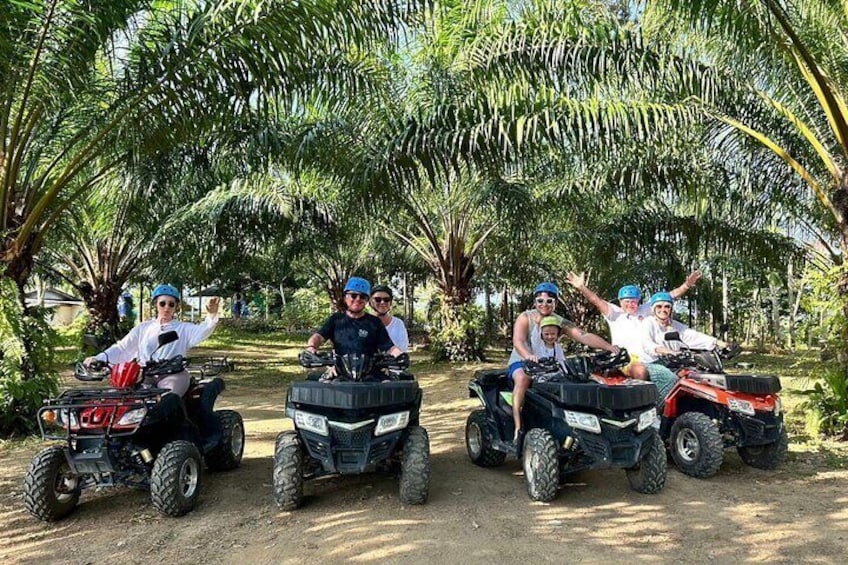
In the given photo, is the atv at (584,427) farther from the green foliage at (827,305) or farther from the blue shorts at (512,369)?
the green foliage at (827,305)

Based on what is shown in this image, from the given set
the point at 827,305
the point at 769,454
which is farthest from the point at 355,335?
the point at 827,305

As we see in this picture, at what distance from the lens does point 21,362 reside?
6.59 meters

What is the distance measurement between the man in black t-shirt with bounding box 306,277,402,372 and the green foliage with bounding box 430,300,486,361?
959 centimetres

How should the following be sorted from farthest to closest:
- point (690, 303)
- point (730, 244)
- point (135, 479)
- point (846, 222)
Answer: point (690, 303) < point (730, 244) < point (846, 222) < point (135, 479)

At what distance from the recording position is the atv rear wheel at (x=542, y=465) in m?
4.32

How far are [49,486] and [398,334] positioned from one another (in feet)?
8.65

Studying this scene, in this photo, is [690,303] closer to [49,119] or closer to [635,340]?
[635,340]

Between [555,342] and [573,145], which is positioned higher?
[573,145]

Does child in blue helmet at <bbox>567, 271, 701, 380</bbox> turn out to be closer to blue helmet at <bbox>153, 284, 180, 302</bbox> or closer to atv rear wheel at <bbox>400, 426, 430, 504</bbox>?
atv rear wheel at <bbox>400, 426, 430, 504</bbox>

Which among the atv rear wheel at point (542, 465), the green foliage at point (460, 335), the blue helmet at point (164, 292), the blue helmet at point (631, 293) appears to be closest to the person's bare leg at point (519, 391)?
the atv rear wheel at point (542, 465)

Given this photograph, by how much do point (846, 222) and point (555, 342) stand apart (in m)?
3.75

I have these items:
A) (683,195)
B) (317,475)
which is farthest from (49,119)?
(683,195)

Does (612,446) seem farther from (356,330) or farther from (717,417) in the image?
(356,330)

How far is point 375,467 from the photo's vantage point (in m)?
4.45
